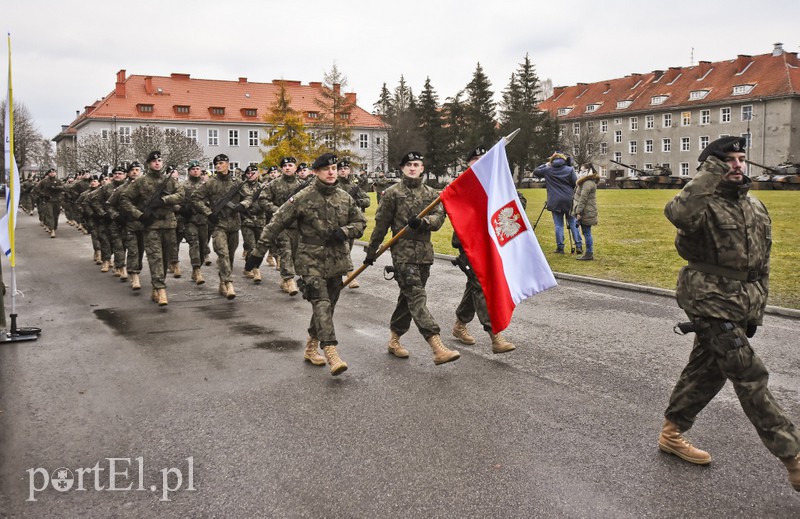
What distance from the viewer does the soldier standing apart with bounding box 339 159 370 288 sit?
490 inches

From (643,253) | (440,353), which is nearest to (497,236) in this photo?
(440,353)

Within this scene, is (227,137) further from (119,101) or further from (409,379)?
(409,379)

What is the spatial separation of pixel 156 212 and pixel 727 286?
376 inches

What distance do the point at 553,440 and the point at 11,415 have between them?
4.19 m

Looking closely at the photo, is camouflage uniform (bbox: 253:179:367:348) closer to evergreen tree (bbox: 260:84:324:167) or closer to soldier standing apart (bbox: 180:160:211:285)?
soldier standing apart (bbox: 180:160:211:285)

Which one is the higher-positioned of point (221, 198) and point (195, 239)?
point (221, 198)

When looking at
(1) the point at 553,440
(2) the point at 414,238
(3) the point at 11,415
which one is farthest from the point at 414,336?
(3) the point at 11,415

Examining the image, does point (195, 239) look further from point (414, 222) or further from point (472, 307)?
point (414, 222)

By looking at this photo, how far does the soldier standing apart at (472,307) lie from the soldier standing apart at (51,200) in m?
21.5

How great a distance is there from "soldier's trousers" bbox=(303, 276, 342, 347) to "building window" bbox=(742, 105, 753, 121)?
76169 mm

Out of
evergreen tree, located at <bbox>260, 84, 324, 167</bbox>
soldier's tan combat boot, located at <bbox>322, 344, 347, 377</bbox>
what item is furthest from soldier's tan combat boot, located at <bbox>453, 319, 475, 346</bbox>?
evergreen tree, located at <bbox>260, 84, 324, 167</bbox>

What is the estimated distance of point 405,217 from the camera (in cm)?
760

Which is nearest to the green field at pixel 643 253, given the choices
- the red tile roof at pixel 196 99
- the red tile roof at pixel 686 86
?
the red tile roof at pixel 686 86

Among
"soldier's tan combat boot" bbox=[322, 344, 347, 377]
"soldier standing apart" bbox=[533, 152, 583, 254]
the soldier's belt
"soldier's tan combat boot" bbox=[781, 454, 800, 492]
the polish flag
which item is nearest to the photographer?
"soldier's tan combat boot" bbox=[781, 454, 800, 492]
